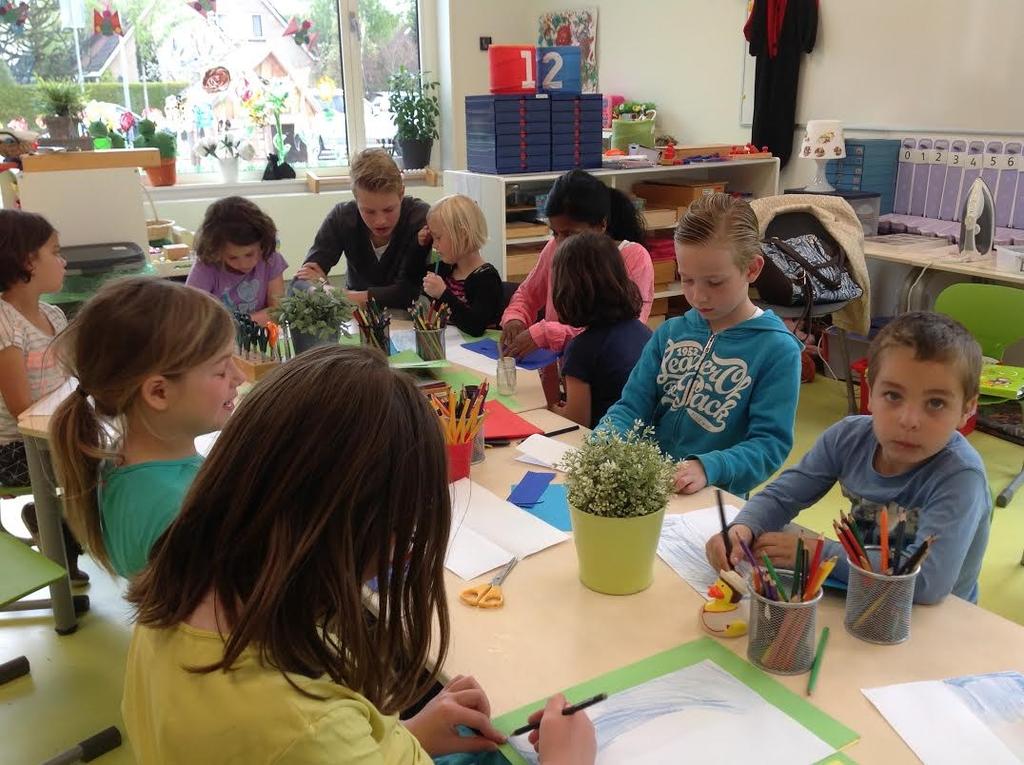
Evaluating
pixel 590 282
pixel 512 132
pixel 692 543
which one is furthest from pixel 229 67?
pixel 692 543

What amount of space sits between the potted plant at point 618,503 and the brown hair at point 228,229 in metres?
1.87

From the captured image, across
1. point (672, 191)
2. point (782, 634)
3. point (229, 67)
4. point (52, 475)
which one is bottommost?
point (52, 475)

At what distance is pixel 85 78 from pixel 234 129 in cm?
86

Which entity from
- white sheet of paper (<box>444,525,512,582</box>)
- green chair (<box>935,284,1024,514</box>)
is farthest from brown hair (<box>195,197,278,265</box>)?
green chair (<box>935,284,1024,514</box>)

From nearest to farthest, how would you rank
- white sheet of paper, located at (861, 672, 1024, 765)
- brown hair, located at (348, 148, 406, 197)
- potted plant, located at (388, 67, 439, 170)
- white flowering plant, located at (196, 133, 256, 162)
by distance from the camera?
white sheet of paper, located at (861, 672, 1024, 765) → brown hair, located at (348, 148, 406, 197) → white flowering plant, located at (196, 133, 256, 162) → potted plant, located at (388, 67, 439, 170)

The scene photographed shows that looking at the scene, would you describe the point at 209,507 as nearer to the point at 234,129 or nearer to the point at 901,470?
the point at 901,470

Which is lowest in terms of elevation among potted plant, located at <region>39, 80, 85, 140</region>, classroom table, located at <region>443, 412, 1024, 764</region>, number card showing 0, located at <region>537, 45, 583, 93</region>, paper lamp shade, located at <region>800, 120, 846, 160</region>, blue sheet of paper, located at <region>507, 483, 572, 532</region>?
blue sheet of paper, located at <region>507, 483, 572, 532</region>

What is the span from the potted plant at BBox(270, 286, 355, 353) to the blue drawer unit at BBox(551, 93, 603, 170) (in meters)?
2.27

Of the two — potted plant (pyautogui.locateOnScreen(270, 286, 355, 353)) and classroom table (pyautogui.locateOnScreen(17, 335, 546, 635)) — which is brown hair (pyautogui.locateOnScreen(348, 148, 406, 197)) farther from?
classroom table (pyautogui.locateOnScreen(17, 335, 546, 635))

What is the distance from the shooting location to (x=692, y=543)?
1.37 meters

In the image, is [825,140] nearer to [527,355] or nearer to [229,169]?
[527,355]

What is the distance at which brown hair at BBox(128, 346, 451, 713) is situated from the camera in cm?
74

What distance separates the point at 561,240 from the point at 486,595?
63.5 inches

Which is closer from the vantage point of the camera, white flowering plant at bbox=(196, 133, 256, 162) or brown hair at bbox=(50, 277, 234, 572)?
brown hair at bbox=(50, 277, 234, 572)
